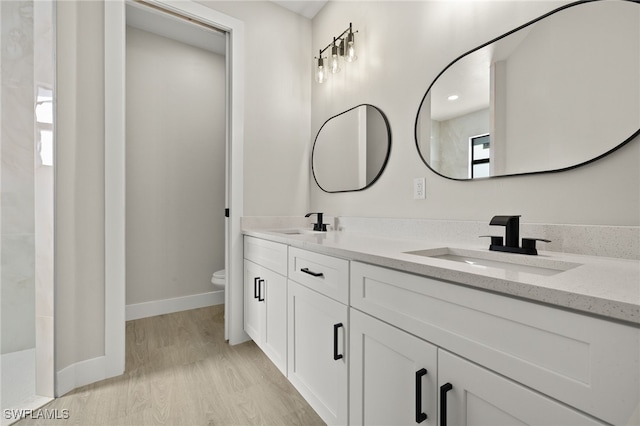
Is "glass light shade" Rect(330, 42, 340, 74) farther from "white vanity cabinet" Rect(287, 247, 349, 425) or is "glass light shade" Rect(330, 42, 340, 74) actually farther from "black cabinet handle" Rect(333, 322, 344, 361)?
"black cabinet handle" Rect(333, 322, 344, 361)

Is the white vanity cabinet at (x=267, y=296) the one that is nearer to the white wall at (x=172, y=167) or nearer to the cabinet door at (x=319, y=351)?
the cabinet door at (x=319, y=351)

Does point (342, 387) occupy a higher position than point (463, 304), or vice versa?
point (463, 304)

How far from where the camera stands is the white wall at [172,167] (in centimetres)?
261

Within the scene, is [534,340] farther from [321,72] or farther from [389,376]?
[321,72]

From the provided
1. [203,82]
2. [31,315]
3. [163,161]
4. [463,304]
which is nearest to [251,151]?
[163,161]

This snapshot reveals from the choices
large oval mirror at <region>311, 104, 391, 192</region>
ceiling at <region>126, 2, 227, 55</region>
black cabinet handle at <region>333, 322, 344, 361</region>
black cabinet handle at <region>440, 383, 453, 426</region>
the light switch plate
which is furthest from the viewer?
ceiling at <region>126, 2, 227, 55</region>

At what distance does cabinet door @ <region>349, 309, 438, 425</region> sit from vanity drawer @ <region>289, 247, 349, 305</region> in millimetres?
111

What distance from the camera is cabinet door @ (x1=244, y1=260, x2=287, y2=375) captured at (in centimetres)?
157

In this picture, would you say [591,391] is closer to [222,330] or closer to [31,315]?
[31,315]

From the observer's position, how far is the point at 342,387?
44.0 inches

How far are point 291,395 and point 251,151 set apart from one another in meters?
1.61

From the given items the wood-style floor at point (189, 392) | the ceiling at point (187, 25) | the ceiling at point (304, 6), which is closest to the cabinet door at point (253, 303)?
the wood-style floor at point (189, 392)

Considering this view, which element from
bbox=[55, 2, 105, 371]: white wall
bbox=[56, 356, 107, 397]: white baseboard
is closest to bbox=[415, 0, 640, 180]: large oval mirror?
bbox=[55, 2, 105, 371]: white wall

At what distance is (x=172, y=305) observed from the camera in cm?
277
